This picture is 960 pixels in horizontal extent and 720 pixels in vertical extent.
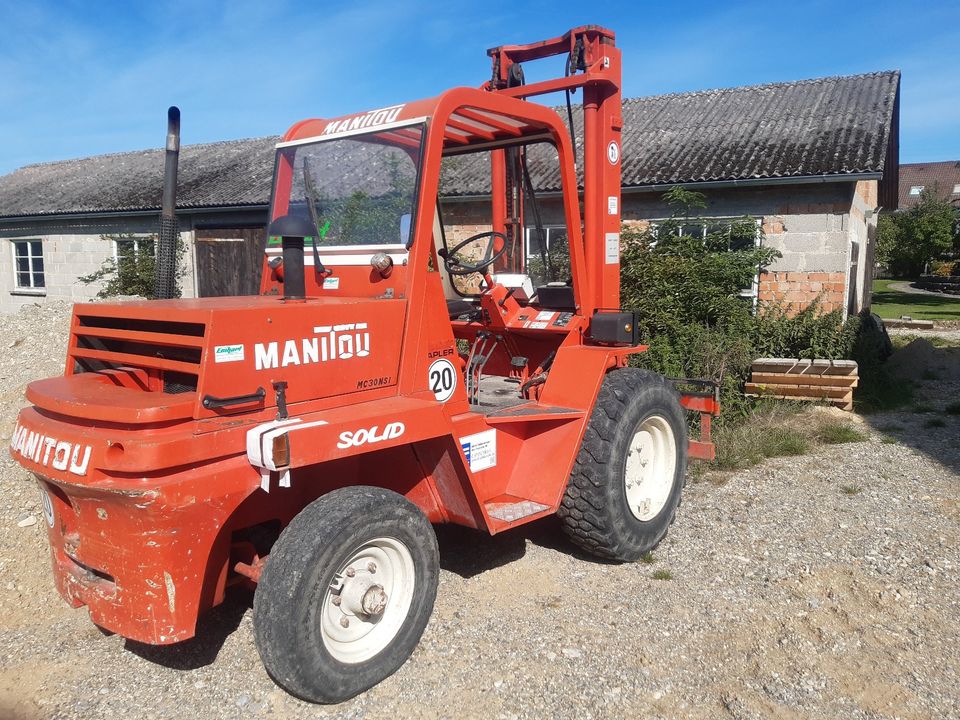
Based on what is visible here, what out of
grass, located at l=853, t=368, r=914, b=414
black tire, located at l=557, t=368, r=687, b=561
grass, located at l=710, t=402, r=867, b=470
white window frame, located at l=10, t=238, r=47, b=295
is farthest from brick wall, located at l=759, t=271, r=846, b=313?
white window frame, located at l=10, t=238, r=47, b=295

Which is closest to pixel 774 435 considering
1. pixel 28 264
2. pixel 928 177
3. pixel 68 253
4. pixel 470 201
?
pixel 470 201

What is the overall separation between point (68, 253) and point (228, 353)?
18.4 metres

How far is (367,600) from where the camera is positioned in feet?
11.2

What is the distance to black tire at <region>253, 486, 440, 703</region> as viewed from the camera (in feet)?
10.1

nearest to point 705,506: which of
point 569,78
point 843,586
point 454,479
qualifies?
point 843,586

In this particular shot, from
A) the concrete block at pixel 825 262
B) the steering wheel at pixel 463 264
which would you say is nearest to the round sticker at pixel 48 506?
the steering wheel at pixel 463 264

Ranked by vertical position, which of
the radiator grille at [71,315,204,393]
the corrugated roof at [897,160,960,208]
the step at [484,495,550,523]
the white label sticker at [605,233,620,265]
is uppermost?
the corrugated roof at [897,160,960,208]

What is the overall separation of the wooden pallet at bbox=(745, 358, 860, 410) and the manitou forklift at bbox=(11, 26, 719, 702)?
4.13m

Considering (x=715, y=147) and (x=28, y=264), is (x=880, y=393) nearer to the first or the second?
(x=715, y=147)

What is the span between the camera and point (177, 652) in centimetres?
387

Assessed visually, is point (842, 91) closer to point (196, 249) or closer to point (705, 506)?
point (705, 506)

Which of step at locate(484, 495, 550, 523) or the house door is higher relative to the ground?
the house door

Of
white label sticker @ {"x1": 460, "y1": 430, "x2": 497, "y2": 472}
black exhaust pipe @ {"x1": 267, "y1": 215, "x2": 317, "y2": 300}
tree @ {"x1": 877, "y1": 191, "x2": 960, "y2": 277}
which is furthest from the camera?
tree @ {"x1": 877, "y1": 191, "x2": 960, "y2": 277}

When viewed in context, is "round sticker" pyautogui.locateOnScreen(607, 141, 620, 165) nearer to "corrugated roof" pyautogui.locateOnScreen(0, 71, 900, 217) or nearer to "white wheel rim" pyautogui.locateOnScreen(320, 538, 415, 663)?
"corrugated roof" pyautogui.locateOnScreen(0, 71, 900, 217)
